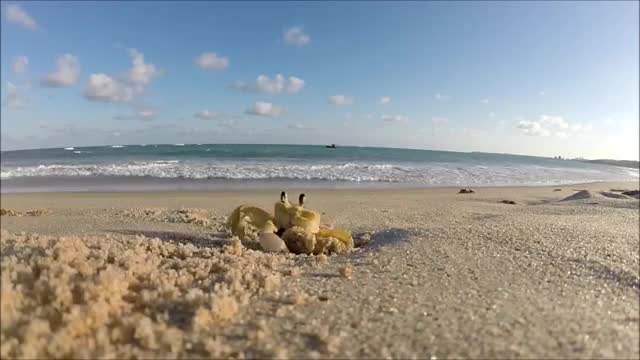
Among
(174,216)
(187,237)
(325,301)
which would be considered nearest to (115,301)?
(325,301)

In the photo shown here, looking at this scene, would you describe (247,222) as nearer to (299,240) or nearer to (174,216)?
(299,240)

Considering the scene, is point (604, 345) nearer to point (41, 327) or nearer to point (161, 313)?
point (161, 313)

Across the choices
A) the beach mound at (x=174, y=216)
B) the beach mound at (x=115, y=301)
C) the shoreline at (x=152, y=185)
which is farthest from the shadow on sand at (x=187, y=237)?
the shoreline at (x=152, y=185)

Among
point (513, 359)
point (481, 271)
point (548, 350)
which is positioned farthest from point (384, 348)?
point (481, 271)

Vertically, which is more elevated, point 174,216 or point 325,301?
point 325,301

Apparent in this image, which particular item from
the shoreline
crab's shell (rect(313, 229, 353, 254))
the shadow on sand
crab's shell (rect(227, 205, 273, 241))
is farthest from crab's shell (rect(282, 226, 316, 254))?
the shoreline

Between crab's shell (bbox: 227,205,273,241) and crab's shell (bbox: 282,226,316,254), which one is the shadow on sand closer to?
crab's shell (bbox: 227,205,273,241)

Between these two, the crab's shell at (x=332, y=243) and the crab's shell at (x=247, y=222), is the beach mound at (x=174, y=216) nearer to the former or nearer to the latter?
the crab's shell at (x=247, y=222)
